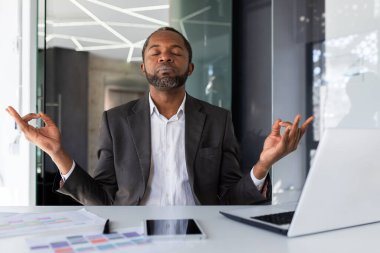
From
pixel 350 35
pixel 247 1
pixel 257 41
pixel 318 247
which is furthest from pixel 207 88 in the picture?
pixel 318 247

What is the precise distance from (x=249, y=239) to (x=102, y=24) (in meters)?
2.73

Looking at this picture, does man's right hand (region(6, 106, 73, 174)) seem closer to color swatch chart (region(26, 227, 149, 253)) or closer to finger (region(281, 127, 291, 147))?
color swatch chart (region(26, 227, 149, 253))

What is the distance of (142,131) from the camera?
1.96 meters

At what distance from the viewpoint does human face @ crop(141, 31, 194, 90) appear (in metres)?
2.00

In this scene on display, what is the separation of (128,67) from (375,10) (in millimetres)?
1892

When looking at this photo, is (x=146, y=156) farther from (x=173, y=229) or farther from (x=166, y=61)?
(x=173, y=229)

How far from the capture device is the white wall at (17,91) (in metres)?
3.06

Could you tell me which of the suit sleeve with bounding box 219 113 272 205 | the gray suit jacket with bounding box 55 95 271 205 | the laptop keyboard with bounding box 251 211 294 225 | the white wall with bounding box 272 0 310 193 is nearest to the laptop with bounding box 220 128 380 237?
the laptop keyboard with bounding box 251 211 294 225

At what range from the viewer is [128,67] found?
3359 millimetres

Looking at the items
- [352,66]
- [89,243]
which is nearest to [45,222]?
[89,243]

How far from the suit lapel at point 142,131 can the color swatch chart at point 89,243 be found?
35.9 inches

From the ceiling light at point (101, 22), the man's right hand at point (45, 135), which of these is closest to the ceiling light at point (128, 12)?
the ceiling light at point (101, 22)

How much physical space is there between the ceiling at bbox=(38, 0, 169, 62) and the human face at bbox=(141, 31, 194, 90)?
4.30 ft

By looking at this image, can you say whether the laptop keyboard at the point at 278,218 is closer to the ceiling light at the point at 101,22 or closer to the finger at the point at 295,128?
the finger at the point at 295,128
